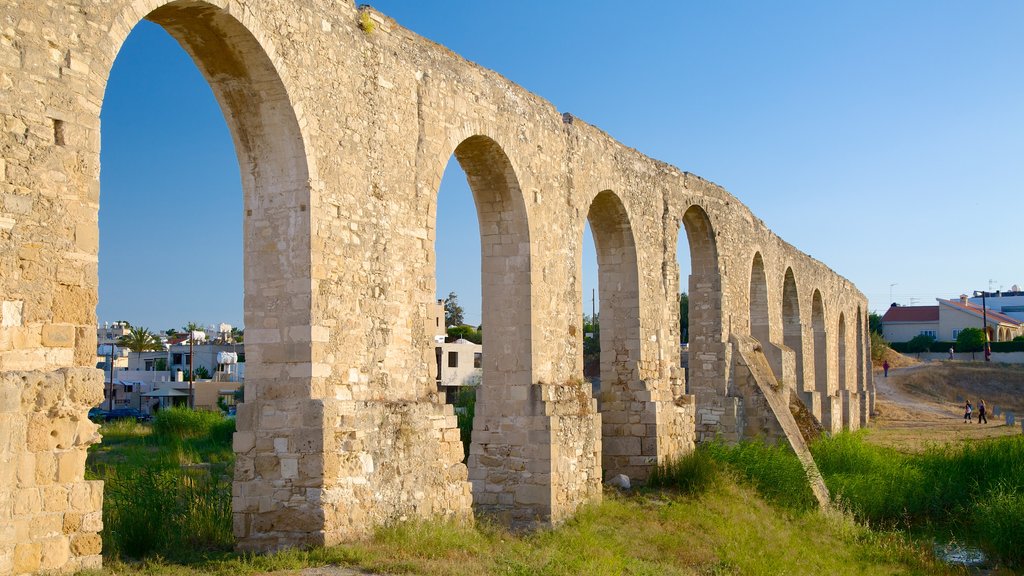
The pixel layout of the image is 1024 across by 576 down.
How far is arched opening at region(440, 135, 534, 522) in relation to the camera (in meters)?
9.74

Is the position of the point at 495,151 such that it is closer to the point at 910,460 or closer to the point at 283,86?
the point at 283,86

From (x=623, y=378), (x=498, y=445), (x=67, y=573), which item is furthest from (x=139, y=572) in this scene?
(x=623, y=378)

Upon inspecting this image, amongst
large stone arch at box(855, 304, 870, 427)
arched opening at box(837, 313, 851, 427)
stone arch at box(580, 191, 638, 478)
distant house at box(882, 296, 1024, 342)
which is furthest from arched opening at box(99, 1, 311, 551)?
distant house at box(882, 296, 1024, 342)

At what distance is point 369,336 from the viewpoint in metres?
7.59

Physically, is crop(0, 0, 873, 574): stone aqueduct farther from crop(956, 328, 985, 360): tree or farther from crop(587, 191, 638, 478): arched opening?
crop(956, 328, 985, 360): tree

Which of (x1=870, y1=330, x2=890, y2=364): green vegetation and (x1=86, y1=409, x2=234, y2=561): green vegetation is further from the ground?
(x1=870, y1=330, x2=890, y2=364): green vegetation

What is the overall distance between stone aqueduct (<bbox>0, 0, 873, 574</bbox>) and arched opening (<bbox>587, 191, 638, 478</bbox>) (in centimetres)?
3

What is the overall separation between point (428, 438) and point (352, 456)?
100 cm

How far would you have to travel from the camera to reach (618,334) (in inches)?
496

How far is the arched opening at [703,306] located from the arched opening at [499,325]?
18.8ft

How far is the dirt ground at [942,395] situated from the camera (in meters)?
28.7

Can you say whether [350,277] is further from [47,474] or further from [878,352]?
[878,352]

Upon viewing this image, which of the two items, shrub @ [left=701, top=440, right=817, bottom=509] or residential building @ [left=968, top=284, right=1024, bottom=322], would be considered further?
residential building @ [left=968, top=284, right=1024, bottom=322]

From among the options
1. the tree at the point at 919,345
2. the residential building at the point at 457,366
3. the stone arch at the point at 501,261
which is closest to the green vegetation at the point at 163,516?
the stone arch at the point at 501,261
